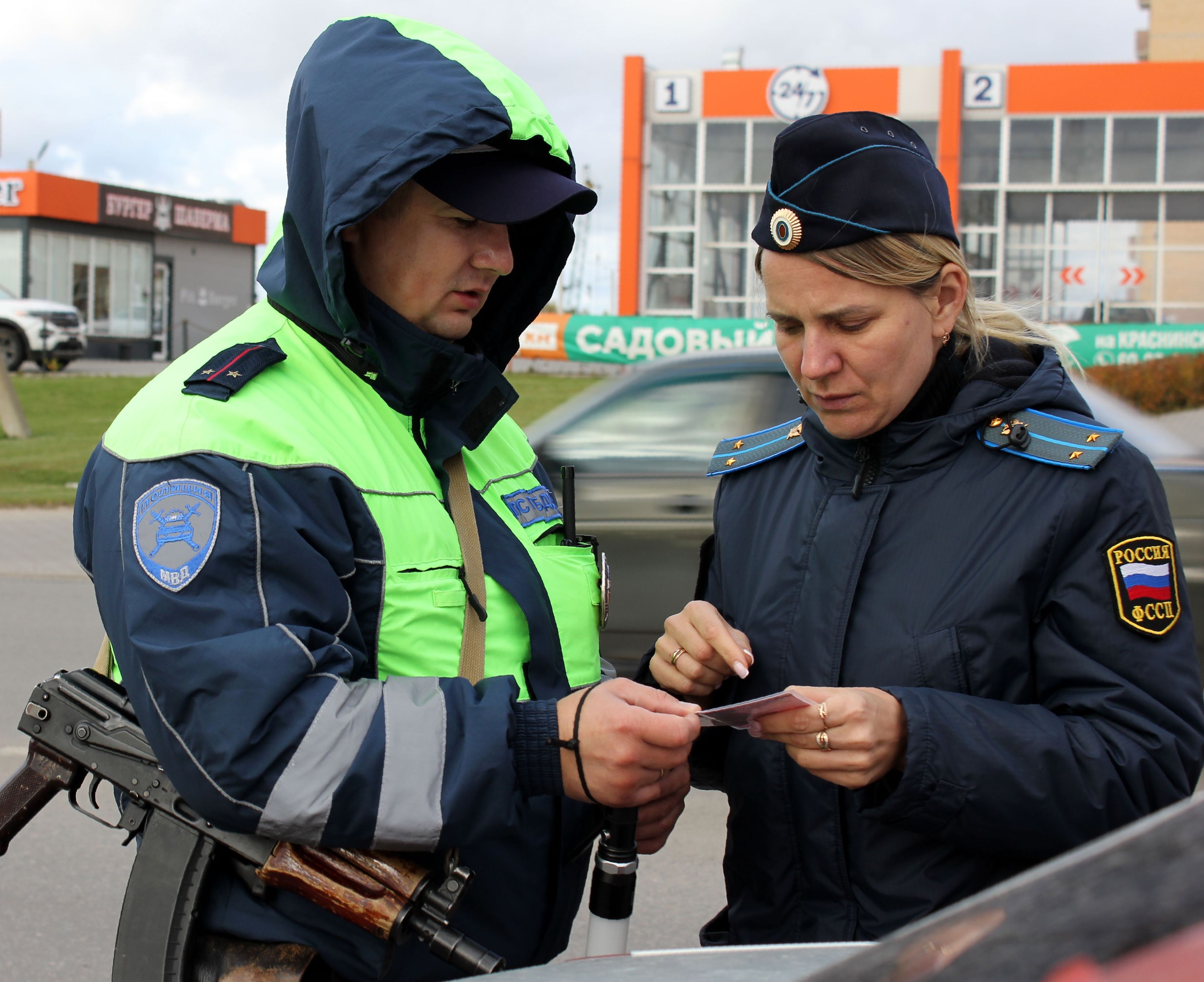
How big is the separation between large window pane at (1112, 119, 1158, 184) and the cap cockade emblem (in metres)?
25.4

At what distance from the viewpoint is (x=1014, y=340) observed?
1.93 metres

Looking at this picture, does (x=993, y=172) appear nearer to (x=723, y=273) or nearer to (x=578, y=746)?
(x=723, y=273)

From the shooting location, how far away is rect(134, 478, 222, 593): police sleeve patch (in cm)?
148

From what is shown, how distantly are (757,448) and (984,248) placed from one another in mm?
24642

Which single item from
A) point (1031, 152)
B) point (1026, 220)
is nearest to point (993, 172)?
point (1031, 152)

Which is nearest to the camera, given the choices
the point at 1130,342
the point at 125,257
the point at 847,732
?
the point at 847,732

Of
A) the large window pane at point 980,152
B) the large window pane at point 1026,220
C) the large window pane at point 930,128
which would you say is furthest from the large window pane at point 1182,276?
the large window pane at point 930,128

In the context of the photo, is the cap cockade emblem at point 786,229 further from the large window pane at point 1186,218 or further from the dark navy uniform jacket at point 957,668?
the large window pane at point 1186,218

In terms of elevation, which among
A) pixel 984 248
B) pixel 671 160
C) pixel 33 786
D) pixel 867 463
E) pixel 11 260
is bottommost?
pixel 33 786

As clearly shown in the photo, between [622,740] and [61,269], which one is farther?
[61,269]

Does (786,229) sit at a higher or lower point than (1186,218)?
lower

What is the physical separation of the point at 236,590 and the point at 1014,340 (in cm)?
124

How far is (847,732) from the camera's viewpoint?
159 centimetres

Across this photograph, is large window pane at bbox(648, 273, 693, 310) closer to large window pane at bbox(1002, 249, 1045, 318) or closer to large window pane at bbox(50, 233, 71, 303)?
large window pane at bbox(1002, 249, 1045, 318)
